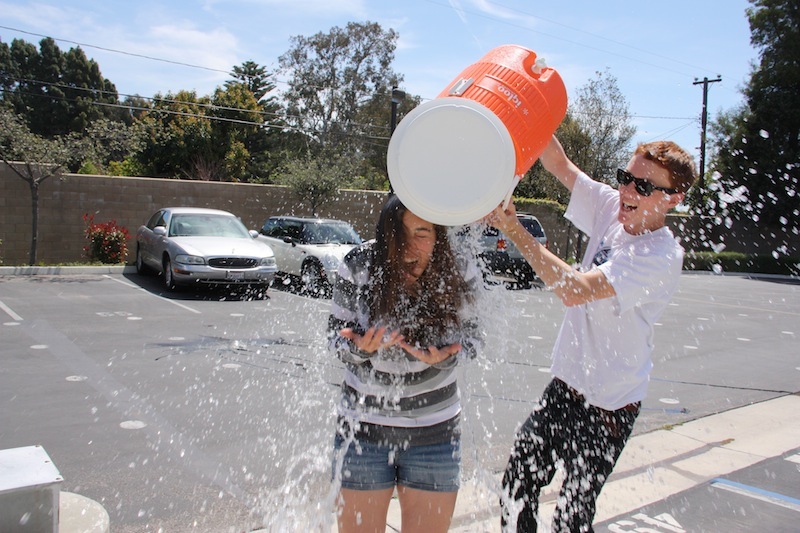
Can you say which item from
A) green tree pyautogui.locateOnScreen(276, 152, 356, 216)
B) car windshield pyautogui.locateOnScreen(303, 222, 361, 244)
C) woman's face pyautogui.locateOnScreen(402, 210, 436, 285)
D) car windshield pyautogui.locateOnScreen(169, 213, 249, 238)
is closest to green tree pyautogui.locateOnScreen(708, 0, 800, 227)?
green tree pyautogui.locateOnScreen(276, 152, 356, 216)

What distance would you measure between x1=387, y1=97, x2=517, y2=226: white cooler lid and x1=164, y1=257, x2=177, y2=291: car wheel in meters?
10.3

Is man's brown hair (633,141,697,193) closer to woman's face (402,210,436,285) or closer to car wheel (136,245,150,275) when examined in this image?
woman's face (402,210,436,285)

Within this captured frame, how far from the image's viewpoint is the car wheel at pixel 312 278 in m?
12.1

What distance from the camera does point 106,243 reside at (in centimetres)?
1460

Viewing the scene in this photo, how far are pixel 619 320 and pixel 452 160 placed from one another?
1.10m

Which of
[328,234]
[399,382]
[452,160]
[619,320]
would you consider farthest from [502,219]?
[328,234]

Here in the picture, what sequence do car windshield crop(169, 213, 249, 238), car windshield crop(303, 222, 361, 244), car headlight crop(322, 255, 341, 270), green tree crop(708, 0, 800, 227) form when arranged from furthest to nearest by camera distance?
green tree crop(708, 0, 800, 227) → car windshield crop(303, 222, 361, 244) → car windshield crop(169, 213, 249, 238) → car headlight crop(322, 255, 341, 270)

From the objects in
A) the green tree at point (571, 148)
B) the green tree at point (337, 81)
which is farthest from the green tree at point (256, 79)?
the green tree at point (571, 148)

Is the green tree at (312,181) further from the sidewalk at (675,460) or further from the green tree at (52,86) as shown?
the green tree at (52,86)

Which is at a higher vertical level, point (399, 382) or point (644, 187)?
point (644, 187)

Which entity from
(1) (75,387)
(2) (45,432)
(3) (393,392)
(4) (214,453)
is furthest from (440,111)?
(1) (75,387)

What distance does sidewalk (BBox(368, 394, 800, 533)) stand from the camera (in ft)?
11.3

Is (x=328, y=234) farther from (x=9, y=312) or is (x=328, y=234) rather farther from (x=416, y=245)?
(x=416, y=245)

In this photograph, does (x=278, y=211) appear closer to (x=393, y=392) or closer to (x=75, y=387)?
(x=75, y=387)
